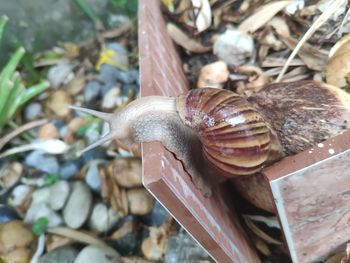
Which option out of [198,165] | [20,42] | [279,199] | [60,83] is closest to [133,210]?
[198,165]

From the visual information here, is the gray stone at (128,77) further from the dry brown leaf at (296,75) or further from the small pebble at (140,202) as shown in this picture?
the dry brown leaf at (296,75)

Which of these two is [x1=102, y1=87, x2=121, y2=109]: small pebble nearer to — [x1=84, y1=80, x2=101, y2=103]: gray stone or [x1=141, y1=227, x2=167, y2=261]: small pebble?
[x1=84, y1=80, x2=101, y2=103]: gray stone

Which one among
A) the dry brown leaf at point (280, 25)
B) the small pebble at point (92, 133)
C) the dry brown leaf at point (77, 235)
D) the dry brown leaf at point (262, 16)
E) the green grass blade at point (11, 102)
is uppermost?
the green grass blade at point (11, 102)

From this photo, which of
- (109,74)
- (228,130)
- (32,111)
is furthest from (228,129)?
(32,111)

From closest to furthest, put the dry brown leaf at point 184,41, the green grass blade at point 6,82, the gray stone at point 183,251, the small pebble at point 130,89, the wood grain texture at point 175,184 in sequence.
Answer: the wood grain texture at point 175,184, the gray stone at point 183,251, the dry brown leaf at point 184,41, the green grass blade at point 6,82, the small pebble at point 130,89

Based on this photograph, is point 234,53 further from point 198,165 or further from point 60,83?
point 60,83

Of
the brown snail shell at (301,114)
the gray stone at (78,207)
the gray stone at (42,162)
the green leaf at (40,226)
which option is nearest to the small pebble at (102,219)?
the gray stone at (78,207)
